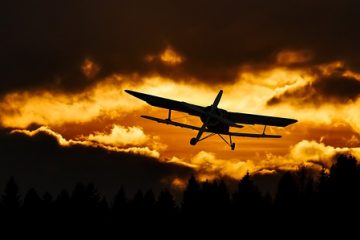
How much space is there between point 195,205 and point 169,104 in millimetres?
72971

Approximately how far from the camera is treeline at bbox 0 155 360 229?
12788cm

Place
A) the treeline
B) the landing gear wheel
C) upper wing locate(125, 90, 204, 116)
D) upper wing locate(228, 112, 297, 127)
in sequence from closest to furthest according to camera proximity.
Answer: the landing gear wheel, upper wing locate(125, 90, 204, 116), upper wing locate(228, 112, 297, 127), the treeline

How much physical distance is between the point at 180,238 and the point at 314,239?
3073 centimetres

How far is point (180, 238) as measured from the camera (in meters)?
139

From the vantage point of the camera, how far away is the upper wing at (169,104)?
236 feet

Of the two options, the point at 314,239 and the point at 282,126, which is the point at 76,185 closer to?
the point at 314,239

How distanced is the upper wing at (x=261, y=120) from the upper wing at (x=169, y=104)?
7663 millimetres

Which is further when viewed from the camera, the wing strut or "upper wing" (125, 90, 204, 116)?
"upper wing" (125, 90, 204, 116)

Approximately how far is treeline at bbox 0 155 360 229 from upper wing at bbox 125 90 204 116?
5573 centimetres

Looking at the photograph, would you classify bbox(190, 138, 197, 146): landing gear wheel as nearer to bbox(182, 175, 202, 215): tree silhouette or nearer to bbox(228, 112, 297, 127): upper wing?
bbox(228, 112, 297, 127): upper wing

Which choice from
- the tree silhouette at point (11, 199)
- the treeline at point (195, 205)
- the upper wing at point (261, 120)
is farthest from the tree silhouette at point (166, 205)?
→ the upper wing at point (261, 120)

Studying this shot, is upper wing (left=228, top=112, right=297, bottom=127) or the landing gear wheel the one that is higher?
upper wing (left=228, top=112, right=297, bottom=127)

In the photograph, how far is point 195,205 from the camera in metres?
144

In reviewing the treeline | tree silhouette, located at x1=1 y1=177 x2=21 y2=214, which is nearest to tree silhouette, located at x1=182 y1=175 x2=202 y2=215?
the treeline
